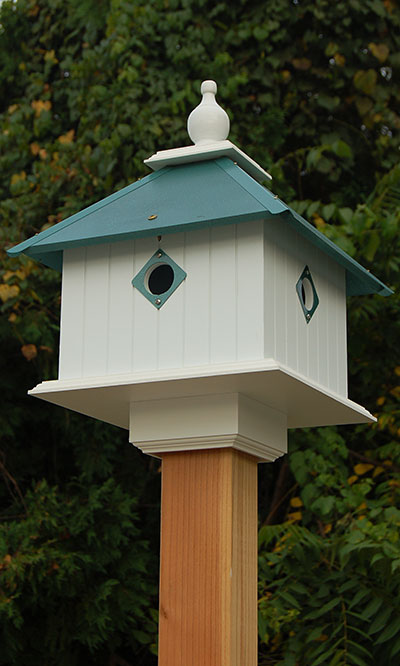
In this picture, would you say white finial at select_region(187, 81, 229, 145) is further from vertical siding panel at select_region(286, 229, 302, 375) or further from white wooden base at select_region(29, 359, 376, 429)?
white wooden base at select_region(29, 359, 376, 429)

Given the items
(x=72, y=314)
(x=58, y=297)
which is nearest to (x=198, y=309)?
(x=72, y=314)

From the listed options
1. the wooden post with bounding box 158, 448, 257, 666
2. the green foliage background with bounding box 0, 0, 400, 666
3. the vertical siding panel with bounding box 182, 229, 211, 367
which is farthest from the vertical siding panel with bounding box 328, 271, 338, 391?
the green foliage background with bounding box 0, 0, 400, 666

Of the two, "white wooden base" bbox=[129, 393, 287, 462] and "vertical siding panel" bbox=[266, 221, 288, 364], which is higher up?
"vertical siding panel" bbox=[266, 221, 288, 364]

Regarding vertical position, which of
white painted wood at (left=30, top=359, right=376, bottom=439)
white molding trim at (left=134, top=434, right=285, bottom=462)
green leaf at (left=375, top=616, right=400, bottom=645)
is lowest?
green leaf at (left=375, top=616, right=400, bottom=645)

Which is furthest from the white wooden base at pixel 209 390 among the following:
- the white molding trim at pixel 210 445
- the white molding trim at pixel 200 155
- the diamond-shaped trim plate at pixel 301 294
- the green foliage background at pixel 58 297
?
the green foliage background at pixel 58 297

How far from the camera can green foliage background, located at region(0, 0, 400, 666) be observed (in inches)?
152

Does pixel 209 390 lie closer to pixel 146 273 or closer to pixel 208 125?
pixel 146 273

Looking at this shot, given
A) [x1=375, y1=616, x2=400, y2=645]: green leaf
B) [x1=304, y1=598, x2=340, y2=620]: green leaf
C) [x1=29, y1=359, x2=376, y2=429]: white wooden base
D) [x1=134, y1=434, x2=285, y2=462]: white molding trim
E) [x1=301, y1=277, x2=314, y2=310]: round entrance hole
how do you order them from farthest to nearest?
Result: [x1=304, y1=598, x2=340, y2=620]: green leaf < [x1=375, y1=616, x2=400, y2=645]: green leaf < [x1=301, y1=277, x2=314, y2=310]: round entrance hole < [x1=134, y1=434, x2=285, y2=462]: white molding trim < [x1=29, y1=359, x2=376, y2=429]: white wooden base

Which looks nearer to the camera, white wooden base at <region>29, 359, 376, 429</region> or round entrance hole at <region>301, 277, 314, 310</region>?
white wooden base at <region>29, 359, 376, 429</region>

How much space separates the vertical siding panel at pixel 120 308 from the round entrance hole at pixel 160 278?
0.05m

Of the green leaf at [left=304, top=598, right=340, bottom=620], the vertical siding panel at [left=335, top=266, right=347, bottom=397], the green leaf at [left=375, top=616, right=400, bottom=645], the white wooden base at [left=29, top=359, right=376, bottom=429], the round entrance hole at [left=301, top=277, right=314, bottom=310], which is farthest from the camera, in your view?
the green leaf at [left=304, top=598, right=340, bottom=620]

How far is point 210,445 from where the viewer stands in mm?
2289

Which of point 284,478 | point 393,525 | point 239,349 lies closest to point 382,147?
point 284,478

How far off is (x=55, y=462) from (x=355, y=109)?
2404 mm
